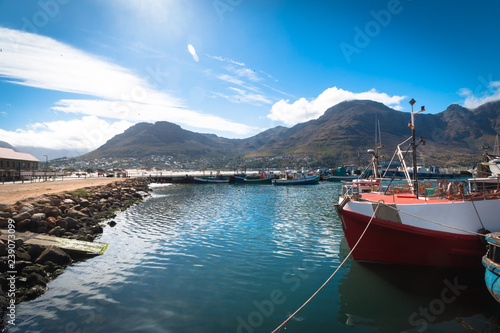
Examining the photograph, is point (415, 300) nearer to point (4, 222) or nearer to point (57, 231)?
point (57, 231)

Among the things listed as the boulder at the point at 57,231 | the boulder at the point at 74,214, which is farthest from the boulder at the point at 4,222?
the boulder at the point at 74,214

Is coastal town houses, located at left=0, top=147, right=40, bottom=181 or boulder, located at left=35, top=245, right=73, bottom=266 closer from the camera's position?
boulder, located at left=35, top=245, right=73, bottom=266

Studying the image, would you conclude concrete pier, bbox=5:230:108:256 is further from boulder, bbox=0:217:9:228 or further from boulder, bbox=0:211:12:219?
boulder, bbox=0:211:12:219

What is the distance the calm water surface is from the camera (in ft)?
27.5

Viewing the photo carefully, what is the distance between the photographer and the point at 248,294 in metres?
10.5

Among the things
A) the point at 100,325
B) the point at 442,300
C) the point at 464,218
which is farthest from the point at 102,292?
the point at 464,218

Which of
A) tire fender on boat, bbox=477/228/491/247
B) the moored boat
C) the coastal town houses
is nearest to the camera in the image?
tire fender on boat, bbox=477/228/491/247

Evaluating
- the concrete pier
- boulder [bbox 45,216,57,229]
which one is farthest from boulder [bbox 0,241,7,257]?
boulder [bbox 45,216,57,229]

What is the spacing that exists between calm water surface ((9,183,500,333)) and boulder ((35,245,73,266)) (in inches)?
25.1

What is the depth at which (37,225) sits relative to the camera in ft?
51.4

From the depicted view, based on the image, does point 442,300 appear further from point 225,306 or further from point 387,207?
point 225,306

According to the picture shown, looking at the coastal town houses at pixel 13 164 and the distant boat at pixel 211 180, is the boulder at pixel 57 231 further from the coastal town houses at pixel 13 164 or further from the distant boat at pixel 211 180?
the distant boat at pixel 211 180

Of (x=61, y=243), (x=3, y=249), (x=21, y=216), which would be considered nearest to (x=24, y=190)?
(x=21, y=216)

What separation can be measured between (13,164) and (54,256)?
65.2m
